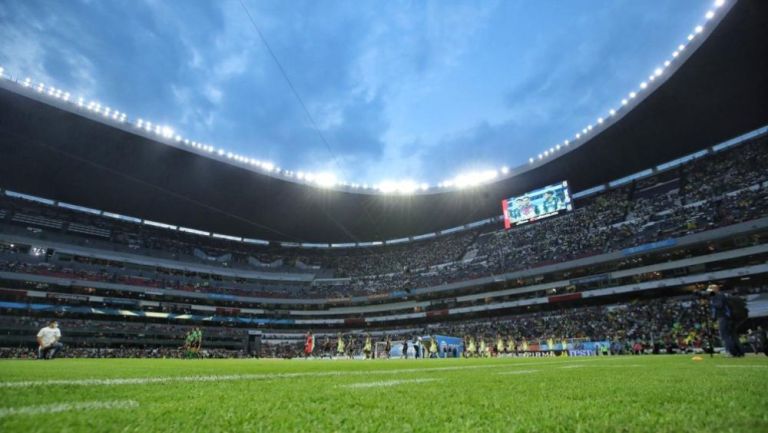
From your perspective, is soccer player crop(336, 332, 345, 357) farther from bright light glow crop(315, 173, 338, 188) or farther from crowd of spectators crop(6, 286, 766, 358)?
bright light glow crop(315, 173, 338, 188)

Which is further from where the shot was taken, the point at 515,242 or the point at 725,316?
the point at 515,242

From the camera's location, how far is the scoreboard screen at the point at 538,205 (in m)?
39.8

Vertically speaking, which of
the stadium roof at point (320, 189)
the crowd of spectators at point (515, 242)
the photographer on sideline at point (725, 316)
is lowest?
the photographer on sideline at point (725, 316)

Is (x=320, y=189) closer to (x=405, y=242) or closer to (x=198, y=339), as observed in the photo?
(x=198, y=339)

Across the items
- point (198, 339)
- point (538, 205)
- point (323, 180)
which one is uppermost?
point (323, 180)

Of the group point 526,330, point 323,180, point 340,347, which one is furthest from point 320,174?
point 526,330

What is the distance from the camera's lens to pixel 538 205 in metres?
41.5

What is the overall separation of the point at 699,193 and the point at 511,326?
22.0 meters

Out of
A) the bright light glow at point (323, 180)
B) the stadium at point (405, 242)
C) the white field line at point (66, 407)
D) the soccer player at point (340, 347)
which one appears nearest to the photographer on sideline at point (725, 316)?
the stadium at point (405, 242)

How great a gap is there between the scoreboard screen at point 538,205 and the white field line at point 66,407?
138 ft

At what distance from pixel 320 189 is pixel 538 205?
23.9m

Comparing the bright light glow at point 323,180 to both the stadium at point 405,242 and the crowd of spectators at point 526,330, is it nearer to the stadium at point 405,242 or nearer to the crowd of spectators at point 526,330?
the stadium at point 405,242

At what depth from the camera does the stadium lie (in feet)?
94.3

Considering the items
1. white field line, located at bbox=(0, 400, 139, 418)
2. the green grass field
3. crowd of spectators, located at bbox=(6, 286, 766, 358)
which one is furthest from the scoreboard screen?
white field line, located at bbox=(0, 400, 139, 418)
